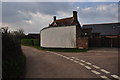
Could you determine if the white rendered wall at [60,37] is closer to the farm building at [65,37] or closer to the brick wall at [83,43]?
the farm building at [65,37]

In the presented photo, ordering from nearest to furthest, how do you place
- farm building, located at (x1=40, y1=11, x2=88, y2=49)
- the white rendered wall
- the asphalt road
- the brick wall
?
the asphalt road
the brick wall
farm building, located at (x1=40, y1=11, x2=88, y2=49)
the white rendered wall

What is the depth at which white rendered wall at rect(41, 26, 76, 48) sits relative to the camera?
27031 millimetres

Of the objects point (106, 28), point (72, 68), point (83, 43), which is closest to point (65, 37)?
point (83, 43)

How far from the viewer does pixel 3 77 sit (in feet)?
Answer: 17.8

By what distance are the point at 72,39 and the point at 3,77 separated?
71.8 feet

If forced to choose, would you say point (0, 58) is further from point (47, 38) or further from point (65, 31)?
point (47, 38)

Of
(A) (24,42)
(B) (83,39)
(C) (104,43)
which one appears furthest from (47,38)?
(A) (24,42)

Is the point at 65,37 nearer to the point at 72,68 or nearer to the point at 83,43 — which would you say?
the point at 83,43

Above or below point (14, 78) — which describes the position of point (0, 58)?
above

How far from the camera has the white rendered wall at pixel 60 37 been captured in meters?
27.0

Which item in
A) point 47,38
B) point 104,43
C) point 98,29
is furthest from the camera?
point 98,29

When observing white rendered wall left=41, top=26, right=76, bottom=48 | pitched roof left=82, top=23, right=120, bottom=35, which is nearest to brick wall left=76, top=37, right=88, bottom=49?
white rendered wall left=41, top=26, right=76, bottom=48

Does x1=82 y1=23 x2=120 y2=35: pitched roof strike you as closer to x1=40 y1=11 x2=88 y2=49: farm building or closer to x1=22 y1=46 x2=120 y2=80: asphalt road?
x1=40 y1=11 x2=88 y2=49: farm building

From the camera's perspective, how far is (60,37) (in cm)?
2848
